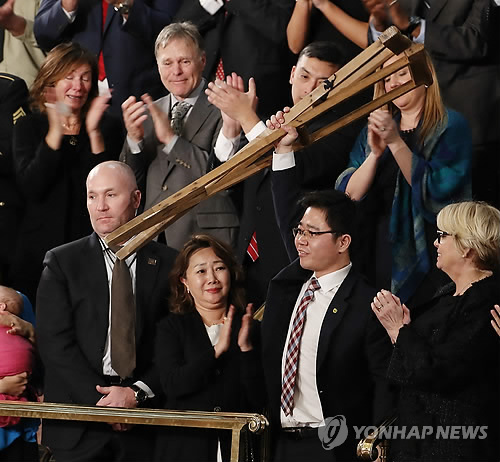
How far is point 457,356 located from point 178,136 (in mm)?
1700

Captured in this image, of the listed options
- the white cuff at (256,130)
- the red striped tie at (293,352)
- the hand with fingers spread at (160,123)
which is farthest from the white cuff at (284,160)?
the hand with fingers spread at (160,123)

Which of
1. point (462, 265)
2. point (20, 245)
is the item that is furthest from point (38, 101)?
point (462, 265)

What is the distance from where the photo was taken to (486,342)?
420cm

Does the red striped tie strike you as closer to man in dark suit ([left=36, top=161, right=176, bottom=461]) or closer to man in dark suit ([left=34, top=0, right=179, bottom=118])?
man in dark suit ([left=36, top=161, right=176, bottom=461])

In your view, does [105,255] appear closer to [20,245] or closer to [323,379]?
[20,245]

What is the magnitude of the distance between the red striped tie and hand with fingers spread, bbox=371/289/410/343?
337mm

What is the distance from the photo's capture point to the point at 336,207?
185 inches

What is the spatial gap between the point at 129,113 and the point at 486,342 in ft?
6.49

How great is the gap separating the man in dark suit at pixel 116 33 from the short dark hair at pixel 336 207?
956mm

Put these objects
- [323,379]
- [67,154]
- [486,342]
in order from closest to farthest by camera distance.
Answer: [486,342] → [323,379] → [67,154]

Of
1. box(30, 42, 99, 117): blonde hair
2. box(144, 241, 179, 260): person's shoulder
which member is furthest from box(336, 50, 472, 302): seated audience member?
box(30, 42, 99, 117): blonde hair

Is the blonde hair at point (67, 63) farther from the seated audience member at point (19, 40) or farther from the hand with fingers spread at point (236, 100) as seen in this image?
the hand with fingers spread at point (236, 100)

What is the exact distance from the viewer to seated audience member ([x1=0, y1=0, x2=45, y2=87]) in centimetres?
550

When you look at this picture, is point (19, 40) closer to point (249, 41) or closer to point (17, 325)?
point (249, 41)
